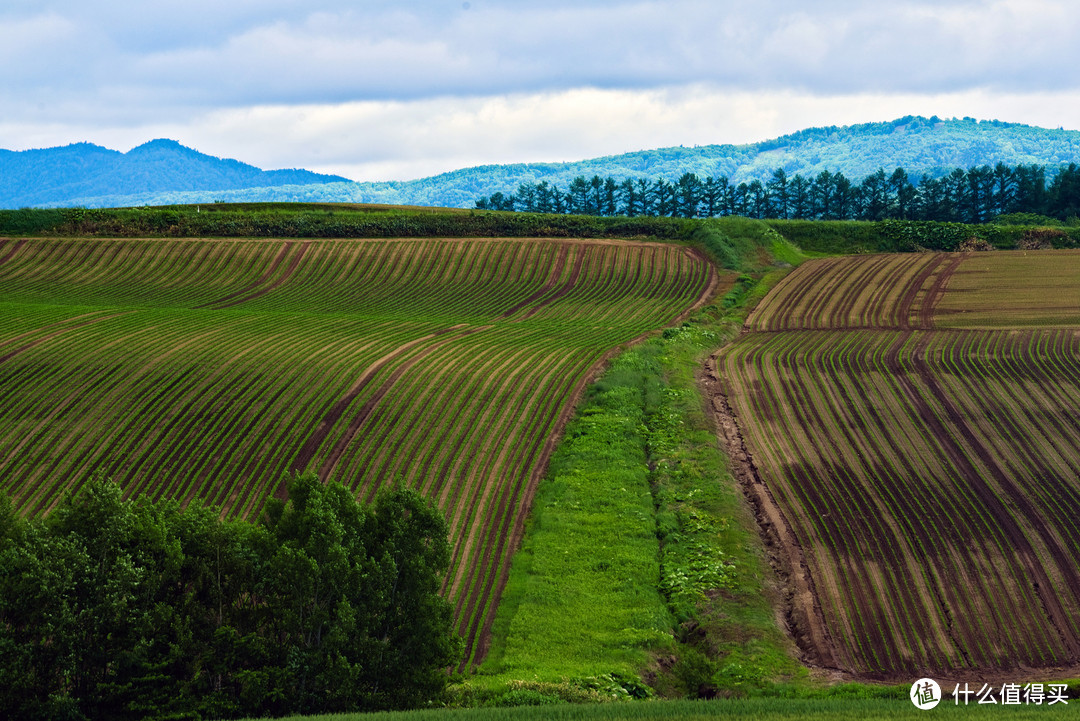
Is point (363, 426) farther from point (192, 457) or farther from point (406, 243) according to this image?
point (406, 243)

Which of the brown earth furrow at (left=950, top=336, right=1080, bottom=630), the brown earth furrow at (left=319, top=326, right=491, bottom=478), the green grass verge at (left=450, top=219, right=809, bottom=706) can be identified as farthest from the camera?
the brown earth furrow at (left=319, top=326, right=491, bottom=478)

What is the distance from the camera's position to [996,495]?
1379 inches

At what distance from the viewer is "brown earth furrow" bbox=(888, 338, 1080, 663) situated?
89.4ft

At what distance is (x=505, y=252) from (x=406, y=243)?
10371 mm

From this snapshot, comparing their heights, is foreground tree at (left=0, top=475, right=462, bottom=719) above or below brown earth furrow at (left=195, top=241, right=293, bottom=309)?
below

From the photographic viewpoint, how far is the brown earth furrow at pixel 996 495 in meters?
27.2

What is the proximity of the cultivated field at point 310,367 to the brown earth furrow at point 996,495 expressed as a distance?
17247 millimetres

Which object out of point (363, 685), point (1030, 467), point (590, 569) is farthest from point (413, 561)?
point (1030, 467)

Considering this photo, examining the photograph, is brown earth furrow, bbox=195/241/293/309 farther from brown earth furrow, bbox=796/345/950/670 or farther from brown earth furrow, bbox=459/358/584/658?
brown earth furrow, bbox=796/345/950/670

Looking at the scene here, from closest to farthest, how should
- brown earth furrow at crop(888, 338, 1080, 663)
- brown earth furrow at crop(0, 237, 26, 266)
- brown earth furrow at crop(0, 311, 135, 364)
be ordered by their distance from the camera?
brown earth furrow at crop(888, 338, 1080, 663) < brown earth furrow at crop(0, 311, 135, 364) < brown earth furrow at crop(0, 237, 26, 266)

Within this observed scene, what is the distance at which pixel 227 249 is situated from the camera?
287 ft

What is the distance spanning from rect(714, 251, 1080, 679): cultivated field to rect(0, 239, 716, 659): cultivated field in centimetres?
1017

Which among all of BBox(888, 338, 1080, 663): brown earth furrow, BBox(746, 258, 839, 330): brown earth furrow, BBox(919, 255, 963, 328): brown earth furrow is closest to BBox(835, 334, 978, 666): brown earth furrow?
BBox(888, 338, 1080, 663): brown earth furrow

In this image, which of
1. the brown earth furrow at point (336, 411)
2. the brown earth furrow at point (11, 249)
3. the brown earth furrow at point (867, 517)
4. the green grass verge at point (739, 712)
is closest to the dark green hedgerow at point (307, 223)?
the brown earth furrow at point (11, 249)
